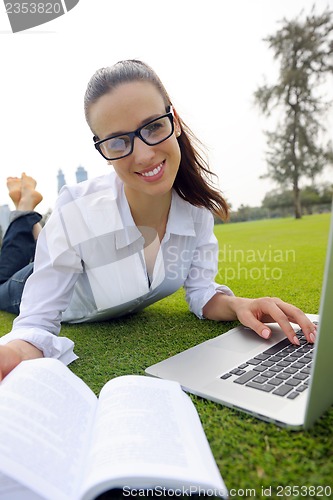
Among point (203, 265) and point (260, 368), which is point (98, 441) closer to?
point (260, 368)

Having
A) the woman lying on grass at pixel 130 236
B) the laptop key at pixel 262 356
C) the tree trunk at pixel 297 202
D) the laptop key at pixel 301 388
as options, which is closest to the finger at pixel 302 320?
the woman lying on grass at pixel 130 236

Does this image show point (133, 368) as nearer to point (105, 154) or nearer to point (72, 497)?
point (72, 497)

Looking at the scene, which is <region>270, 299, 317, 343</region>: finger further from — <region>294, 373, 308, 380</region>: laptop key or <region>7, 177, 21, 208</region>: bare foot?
<region>7, 177, 21, 208</region>: bare foot

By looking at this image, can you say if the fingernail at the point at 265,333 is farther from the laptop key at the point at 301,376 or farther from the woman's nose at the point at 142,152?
the woman's nose at the point at 142,152

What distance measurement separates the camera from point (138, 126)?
105 centimetres

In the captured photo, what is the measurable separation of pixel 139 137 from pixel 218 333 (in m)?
0.60

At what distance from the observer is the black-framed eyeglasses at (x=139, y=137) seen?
41.8 inches

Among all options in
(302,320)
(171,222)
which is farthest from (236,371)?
(171,222)

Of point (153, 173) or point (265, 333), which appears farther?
point (153, 173)

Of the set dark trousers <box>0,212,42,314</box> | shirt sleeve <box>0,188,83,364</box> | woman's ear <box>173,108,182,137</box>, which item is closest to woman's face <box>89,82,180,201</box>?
woman's ear <box>173,108,182,137</box>

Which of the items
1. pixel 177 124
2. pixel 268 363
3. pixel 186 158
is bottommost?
pixel 268 363

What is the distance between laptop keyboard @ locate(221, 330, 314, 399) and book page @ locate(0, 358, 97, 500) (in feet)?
0.92

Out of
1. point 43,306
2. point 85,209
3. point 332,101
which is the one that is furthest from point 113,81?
point 332,101

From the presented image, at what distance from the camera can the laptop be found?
507mm
